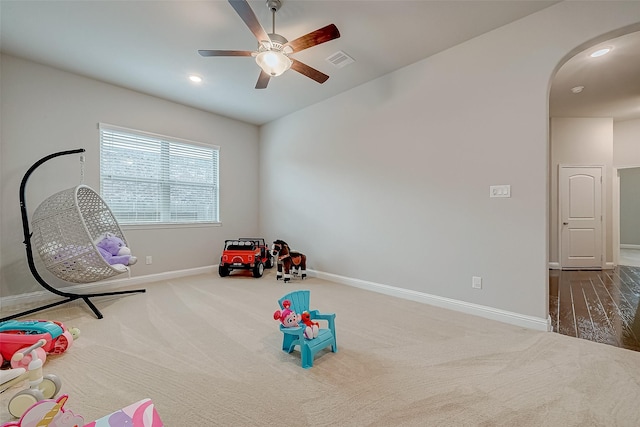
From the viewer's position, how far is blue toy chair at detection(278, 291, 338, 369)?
6.15ft

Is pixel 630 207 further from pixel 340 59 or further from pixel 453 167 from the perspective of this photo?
pixel 340 59

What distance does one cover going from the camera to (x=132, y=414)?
3.72ft

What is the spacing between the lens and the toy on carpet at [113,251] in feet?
10.3

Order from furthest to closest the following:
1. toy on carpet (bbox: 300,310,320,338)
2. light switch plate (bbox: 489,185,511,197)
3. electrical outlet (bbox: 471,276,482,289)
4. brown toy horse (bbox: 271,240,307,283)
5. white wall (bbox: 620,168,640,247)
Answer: white wall (bbox: 620,168,640,247) → brown toy horse (bbox: 271,240,307,283) → electrical outlet (bbox: 471,276,482,289) → light switch plate (bbox: 489,185,511,197) → toy on carpet (bbox: 300,310,320,338)

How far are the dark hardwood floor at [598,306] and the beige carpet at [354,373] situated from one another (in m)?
0.37

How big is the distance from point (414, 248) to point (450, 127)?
1436 millimetres

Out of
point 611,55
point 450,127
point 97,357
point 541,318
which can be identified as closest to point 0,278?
point 97,357

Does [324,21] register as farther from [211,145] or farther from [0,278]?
[0,278]

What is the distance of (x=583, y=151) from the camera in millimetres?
5305

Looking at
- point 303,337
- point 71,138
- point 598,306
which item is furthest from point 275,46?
point 598,306

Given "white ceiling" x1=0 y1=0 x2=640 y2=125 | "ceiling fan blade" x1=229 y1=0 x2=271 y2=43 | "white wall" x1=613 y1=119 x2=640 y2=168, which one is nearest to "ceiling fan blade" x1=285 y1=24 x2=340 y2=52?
"ceiling fan blade" x1=229 y1=0 x2=271 y2=43

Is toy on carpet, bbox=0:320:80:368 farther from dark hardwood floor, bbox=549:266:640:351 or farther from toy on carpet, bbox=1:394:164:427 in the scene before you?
dark hardwood floor, bbox=549:266:640:351

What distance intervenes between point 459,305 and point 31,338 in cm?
365

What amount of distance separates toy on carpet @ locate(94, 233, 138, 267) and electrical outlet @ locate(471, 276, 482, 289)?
12.4 feet
